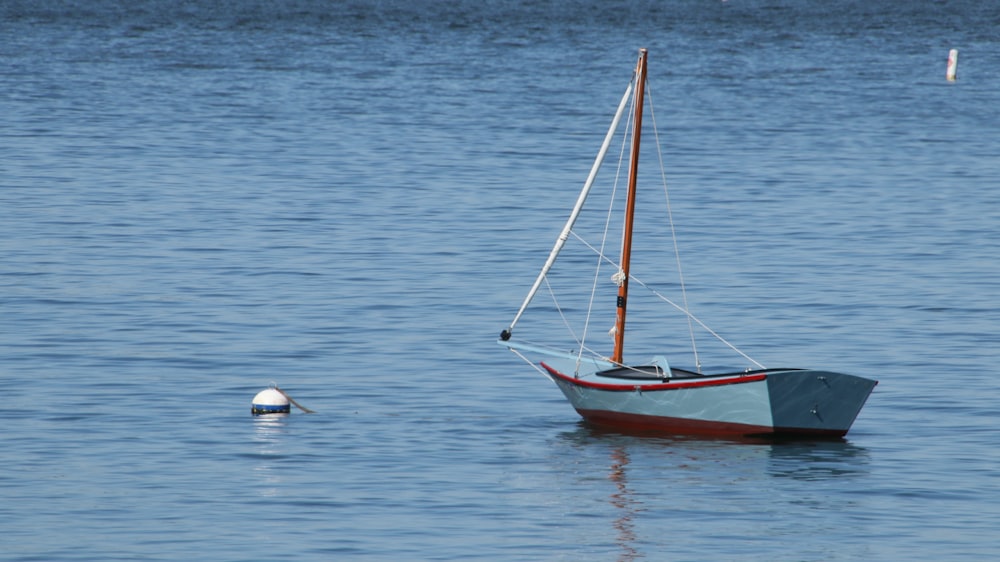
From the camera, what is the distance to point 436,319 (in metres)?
48.9

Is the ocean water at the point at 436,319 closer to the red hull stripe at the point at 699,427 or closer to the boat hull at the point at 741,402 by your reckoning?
the red hull stripe at the point at 699,427

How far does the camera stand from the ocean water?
Result: 96.3ft

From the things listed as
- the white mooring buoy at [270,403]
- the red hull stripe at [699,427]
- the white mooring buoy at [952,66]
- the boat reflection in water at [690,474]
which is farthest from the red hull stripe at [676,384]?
the white mooring buoy at [952,66]

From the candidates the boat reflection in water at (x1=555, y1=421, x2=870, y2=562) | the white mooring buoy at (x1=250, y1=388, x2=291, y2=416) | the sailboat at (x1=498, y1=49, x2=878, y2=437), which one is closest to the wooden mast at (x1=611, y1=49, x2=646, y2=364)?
the sailboat at (x1=498, y1=49, x2=878, y2=437)

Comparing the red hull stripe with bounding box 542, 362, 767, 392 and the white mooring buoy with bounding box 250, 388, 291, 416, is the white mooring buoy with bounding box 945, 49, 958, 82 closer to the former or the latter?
the red hull stripe with bounding box 542, 362, 767, 392

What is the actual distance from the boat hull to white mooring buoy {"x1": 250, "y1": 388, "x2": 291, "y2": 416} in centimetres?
622

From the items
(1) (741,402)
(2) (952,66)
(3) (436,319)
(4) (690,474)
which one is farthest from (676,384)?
(2) (952,66)

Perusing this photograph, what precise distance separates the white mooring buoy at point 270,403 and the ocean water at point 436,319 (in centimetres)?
40

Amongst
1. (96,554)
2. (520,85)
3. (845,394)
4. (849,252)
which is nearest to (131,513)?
(96,554)

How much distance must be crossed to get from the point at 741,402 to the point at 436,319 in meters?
16.0

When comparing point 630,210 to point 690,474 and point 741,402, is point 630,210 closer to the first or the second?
point 741,402

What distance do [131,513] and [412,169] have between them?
Result: 56901 millimetres

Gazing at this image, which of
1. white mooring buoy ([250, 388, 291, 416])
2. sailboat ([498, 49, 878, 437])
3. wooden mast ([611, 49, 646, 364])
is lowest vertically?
white mooring buoy ([250, 388, 291, 416])

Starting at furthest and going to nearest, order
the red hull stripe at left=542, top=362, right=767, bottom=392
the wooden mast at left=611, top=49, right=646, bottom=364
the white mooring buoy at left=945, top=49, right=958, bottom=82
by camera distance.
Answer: the white mooring buoy at left=945, top=49, right=958, bottom=82 < the wooden mast at left=611, top=49, right=646, bottom=364 < the red hull stripe at left=542, top=362, right=767, bottom=392
